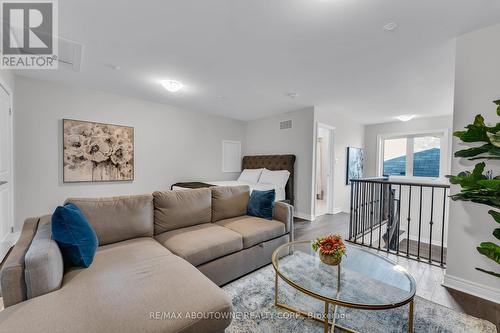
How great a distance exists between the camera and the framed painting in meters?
5.79

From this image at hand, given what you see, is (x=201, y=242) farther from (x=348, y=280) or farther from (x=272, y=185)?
(x=272, y=185)

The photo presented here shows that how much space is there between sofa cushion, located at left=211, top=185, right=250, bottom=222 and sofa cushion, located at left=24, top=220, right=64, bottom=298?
1579mm

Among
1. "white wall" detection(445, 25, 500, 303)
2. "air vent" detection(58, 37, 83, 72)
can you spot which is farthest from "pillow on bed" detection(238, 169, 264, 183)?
"air vent" detection(58, 37, 83, 72)

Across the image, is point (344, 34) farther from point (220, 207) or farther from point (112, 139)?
point (112, 139)

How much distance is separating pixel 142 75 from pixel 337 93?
10.7 ft

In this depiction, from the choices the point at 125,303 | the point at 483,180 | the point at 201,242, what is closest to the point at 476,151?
the point at 483,180

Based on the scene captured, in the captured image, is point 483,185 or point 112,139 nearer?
point 483,185

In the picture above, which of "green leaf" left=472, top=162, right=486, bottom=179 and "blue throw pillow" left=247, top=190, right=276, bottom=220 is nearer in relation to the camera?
"green leaf" left=472, top=162, right=486, bottom=179

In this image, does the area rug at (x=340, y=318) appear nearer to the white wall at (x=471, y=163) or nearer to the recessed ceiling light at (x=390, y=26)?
the white wall at (x=471, y=163)

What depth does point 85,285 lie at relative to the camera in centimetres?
127

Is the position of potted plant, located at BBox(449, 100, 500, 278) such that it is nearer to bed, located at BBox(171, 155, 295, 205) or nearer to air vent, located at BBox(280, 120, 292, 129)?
bed, located at BBox(171, 155, 295, 205)

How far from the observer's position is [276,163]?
527 cm

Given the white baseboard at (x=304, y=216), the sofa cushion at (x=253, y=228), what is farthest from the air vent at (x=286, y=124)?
the sofa cushion at (x=253, y=228)

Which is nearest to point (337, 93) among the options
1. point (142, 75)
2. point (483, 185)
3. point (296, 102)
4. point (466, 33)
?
point (296, 102)
